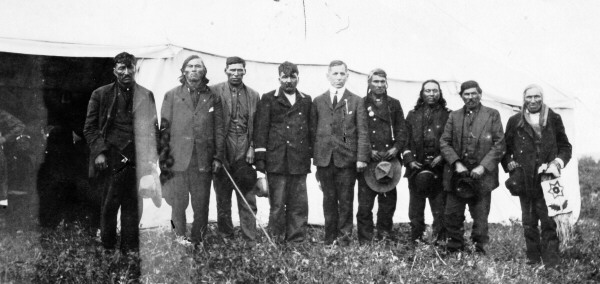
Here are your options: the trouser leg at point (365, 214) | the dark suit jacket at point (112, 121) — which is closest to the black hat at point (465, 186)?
the trouser leg at point (365, 214)

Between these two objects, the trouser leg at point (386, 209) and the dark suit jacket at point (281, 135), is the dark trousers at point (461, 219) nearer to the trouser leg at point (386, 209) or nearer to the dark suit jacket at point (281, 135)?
the trouser leg at point (386, 209)

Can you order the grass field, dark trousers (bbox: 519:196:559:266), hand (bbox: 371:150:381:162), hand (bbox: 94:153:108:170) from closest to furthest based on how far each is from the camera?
the grass field, hand (bbox: 94:153:108:170), dark trousers (bbox: 519:196:559:266), hand (bbox: 371:150:381:162)

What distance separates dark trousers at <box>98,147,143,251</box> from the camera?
173 inches

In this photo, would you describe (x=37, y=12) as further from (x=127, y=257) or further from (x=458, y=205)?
(x=458, y=205)

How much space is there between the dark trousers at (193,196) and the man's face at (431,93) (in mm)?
1981

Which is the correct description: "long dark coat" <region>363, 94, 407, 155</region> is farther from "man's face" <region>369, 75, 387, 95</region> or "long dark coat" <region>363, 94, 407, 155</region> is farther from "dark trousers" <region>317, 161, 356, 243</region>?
"dark trousers" <region>317, 161, 356, 243</region>

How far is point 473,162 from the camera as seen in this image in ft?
16.2

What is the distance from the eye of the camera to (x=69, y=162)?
620 cm

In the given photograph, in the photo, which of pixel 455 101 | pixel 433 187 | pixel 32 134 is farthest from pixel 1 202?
pixel 455 101

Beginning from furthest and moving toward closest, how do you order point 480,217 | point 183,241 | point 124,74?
point 480,217
point 183,241
point 124,74

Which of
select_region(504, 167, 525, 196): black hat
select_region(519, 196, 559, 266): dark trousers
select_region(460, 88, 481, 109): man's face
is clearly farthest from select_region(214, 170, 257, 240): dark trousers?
select_region(519, 196, 559, 266): dark trousers

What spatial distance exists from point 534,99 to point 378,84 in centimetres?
125

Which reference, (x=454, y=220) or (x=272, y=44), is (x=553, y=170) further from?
(x=272, y=44)

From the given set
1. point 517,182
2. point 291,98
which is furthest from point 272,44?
point 517,182
